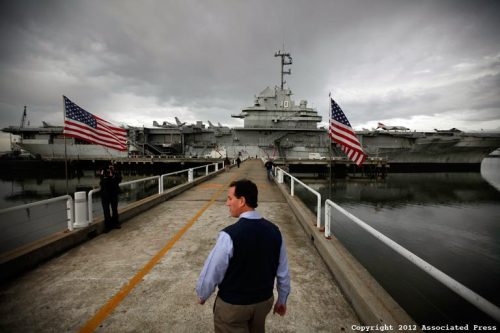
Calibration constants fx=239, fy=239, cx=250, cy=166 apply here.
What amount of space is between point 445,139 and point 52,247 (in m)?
56.5

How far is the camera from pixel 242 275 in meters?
1.90

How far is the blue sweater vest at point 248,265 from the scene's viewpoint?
1887 mm

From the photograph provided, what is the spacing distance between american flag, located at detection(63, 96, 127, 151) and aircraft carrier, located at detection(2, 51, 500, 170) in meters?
41.1

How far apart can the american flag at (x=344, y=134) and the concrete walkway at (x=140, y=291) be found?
3704 mm

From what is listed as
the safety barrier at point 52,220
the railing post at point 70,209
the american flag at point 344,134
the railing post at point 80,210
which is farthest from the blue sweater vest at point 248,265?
the american flag at point 344,134

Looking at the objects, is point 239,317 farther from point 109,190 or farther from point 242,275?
point 109,190

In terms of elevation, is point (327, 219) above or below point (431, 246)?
above

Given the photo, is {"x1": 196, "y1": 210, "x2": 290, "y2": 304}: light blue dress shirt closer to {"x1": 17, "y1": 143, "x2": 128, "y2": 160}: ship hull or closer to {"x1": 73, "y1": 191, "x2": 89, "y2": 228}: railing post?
{"x1": 73, "y1": 191, "x2": 89, "y2": 228}: railing post

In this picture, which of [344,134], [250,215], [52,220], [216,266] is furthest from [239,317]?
[52,220]

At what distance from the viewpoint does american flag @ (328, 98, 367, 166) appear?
828 centimetres

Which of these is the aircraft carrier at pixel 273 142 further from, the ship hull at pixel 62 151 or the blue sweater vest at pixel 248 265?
the blue sweater vest at pixel 248 265

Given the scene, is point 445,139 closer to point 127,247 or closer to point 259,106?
point 259,106

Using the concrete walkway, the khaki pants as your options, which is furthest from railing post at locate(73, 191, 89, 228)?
the khaki pants

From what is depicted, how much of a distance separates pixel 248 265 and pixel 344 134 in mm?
7602
